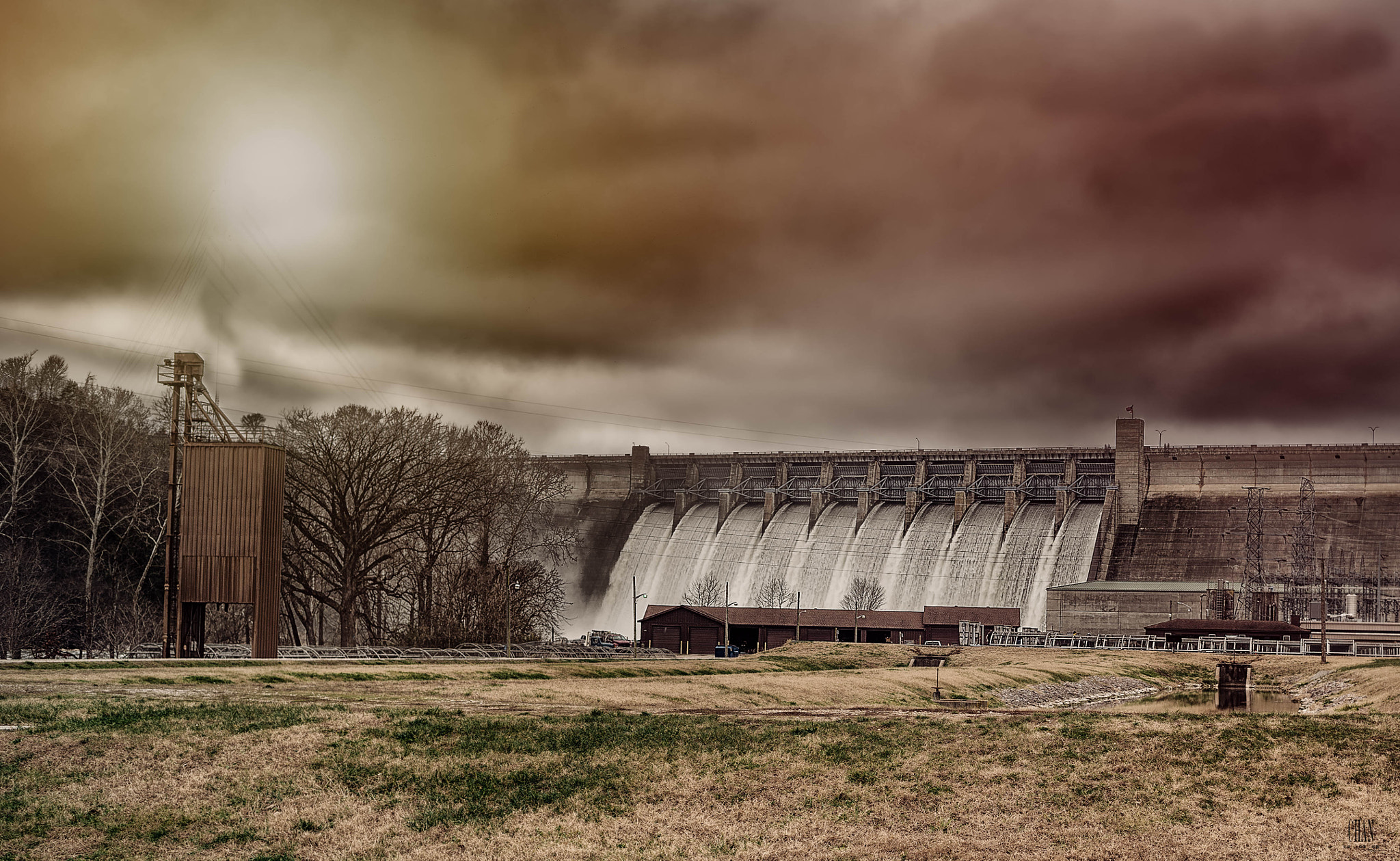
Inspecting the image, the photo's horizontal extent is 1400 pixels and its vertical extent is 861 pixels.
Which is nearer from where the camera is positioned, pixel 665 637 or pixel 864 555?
pixel 665 637

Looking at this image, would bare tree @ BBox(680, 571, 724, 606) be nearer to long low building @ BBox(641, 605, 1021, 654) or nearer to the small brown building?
long low building @ BBox(641, 605, 1021, 654)

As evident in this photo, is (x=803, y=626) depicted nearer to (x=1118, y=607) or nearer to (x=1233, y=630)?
(x=1118, y=607)

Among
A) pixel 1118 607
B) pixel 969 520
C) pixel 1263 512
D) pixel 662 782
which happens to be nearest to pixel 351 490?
pixel 662 782

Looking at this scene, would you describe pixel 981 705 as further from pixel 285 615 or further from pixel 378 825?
pixel 285 615

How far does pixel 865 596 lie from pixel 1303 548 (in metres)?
38.6

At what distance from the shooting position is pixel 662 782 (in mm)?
23062

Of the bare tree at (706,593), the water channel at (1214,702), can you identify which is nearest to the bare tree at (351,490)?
the water channel at (1214,702)

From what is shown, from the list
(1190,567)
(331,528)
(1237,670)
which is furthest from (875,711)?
(1190,567)

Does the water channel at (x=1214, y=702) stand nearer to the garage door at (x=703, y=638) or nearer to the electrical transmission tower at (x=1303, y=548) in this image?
the electrical transmission tower at (x=1303, y=548)

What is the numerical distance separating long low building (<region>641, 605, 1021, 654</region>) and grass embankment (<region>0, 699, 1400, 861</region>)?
77.3m

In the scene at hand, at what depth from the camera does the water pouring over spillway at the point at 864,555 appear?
114m

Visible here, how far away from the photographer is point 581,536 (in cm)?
14112

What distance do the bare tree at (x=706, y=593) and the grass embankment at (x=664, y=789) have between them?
97.7 m

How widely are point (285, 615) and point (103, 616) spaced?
10438 mm
